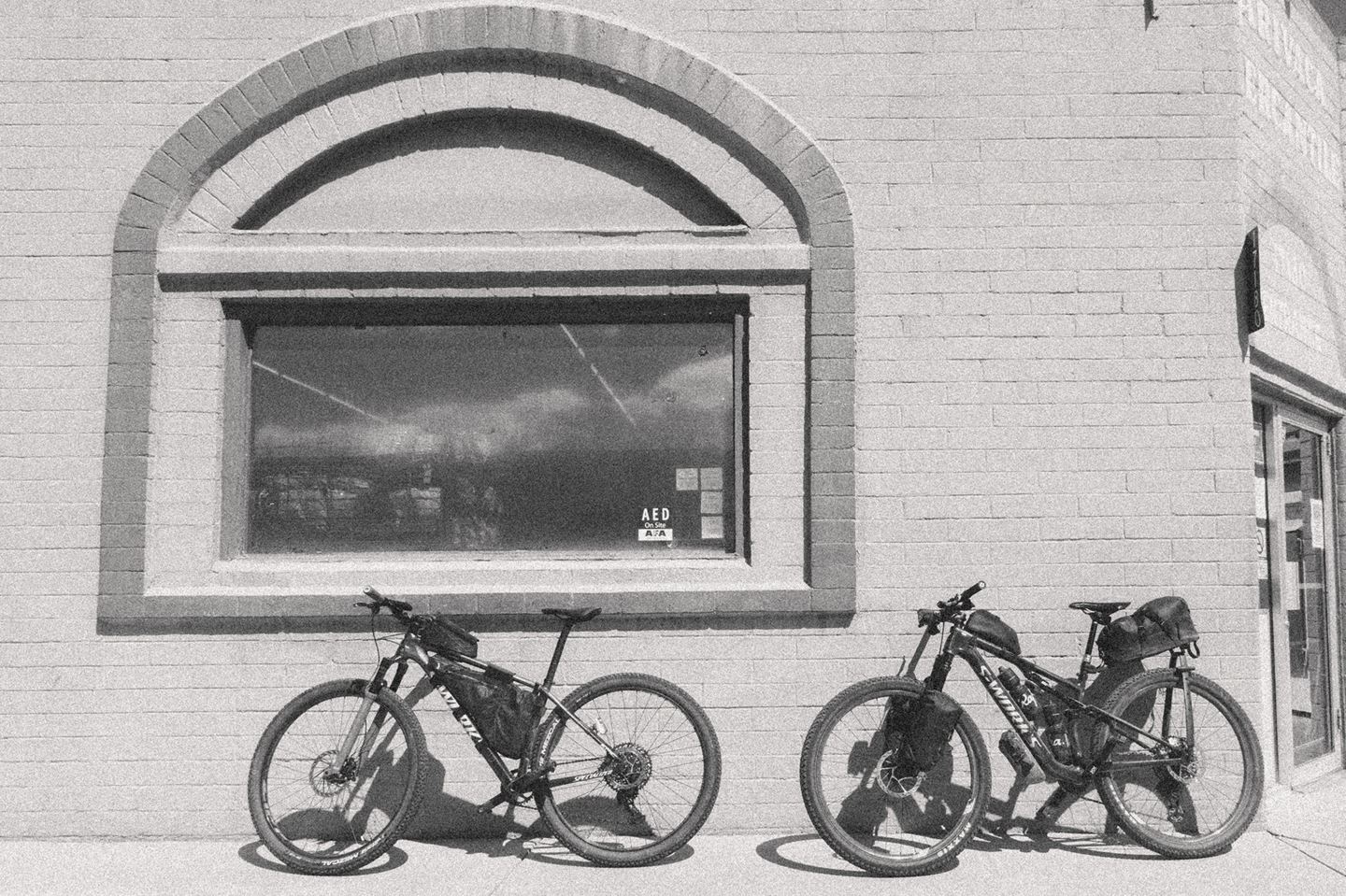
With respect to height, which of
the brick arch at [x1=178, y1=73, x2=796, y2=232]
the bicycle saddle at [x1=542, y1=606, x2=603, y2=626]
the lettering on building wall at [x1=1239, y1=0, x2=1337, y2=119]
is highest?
the lettering on building wall at [x1=1239, y1=0, x2=1337, y2=119]

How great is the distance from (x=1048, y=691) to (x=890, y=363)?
166 centimetres

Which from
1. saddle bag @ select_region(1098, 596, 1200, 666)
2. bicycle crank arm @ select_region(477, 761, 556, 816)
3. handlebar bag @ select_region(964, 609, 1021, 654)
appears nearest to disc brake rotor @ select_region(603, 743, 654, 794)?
bicycle crank arm @ select_region(477, 761, 556, 816)

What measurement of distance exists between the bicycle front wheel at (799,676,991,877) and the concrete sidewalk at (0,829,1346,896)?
0.14m

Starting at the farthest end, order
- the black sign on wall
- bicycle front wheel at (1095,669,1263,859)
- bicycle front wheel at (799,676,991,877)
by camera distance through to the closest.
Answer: the black sign on wall → bicycle front wheel at (1095,669,1263,859) → bicycle front wheel at (799,676,991,877)

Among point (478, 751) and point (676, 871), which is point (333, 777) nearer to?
point (478, 751)

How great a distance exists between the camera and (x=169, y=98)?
17.5 ft

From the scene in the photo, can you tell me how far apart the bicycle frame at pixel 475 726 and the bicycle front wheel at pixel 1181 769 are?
2.23 metres

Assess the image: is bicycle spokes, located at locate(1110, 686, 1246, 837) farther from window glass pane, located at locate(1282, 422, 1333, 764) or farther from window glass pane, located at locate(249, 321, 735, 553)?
window glass pane, located at locate(249, 321, 735, 553)

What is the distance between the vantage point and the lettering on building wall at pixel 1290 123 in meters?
5.73

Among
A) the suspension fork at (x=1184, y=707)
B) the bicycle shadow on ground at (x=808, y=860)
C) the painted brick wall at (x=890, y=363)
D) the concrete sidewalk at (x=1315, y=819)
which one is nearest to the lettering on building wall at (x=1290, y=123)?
the painted brick wall at (x=890, y=363)

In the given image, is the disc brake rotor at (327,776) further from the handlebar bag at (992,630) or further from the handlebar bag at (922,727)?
A: the handlebar bag at (992,630)

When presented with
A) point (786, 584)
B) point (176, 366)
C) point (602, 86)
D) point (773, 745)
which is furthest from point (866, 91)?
point (176, 366)

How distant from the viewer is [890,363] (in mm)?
5250

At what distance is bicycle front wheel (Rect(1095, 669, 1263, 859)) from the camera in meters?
4.70
